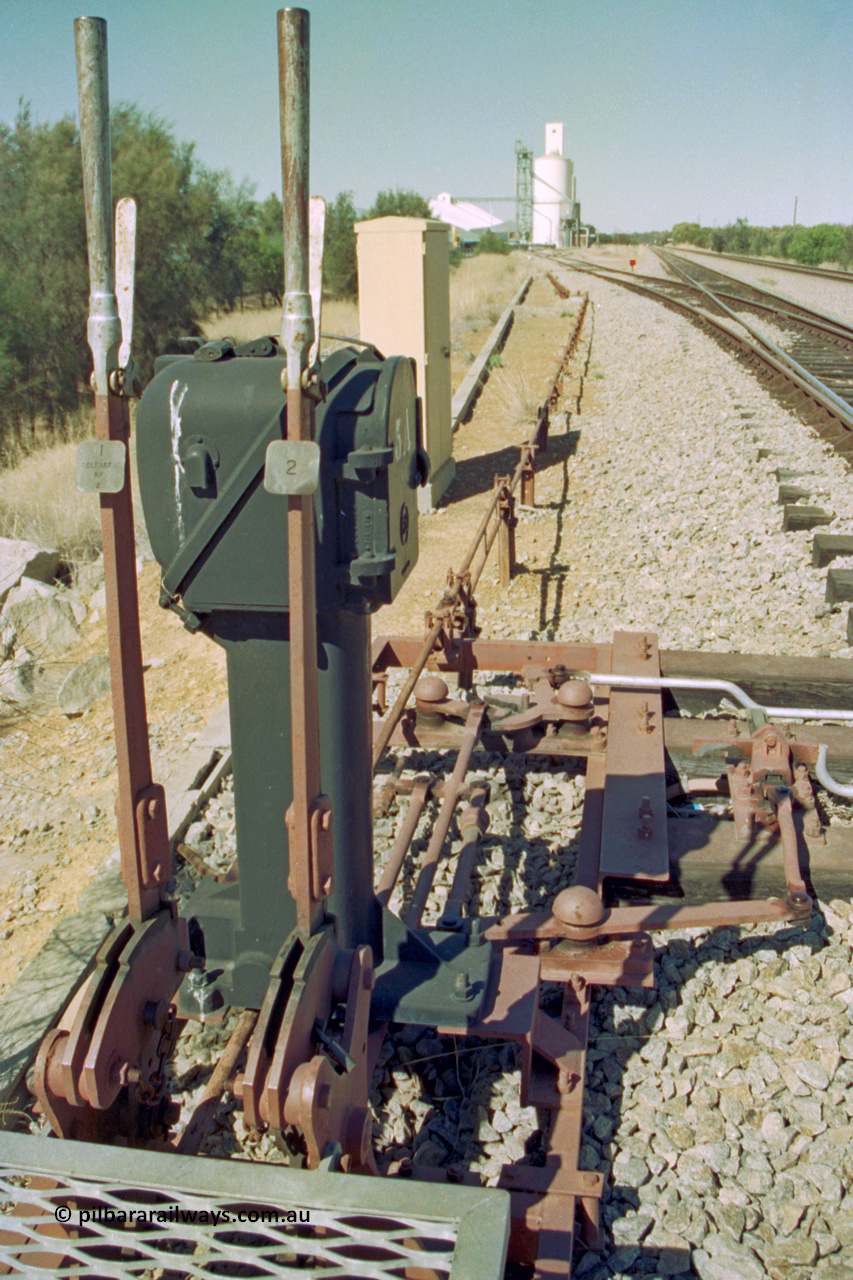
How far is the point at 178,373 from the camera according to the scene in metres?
2.15

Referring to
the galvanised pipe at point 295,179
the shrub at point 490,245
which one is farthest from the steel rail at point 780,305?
the shrub at point 490,245

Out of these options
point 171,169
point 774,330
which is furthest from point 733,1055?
point 171,169

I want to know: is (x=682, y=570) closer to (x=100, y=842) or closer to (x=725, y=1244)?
(x=100, y=842)

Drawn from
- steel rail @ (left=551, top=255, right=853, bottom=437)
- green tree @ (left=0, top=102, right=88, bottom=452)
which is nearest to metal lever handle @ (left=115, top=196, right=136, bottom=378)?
steel rail @ (left=551, top=255, right=853, bottom=437)

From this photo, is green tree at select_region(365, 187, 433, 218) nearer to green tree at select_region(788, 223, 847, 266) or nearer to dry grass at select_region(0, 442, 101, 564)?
green tree at select_region(788, 223, 847, 266)

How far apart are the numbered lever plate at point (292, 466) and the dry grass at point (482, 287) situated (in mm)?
20688

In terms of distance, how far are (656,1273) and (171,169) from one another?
25950 millimetres

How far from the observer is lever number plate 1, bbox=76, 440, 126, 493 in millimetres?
1727

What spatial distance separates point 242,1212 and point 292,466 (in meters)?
1.23

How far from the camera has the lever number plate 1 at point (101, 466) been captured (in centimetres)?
173

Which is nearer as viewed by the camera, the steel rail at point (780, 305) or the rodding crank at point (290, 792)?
the rodding crank at point (290, 792)

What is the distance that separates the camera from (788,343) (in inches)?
669

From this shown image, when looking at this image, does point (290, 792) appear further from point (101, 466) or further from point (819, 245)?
point (819, 245)

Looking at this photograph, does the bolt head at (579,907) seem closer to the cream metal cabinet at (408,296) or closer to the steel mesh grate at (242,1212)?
the steel mesh grate at (242,1212)
